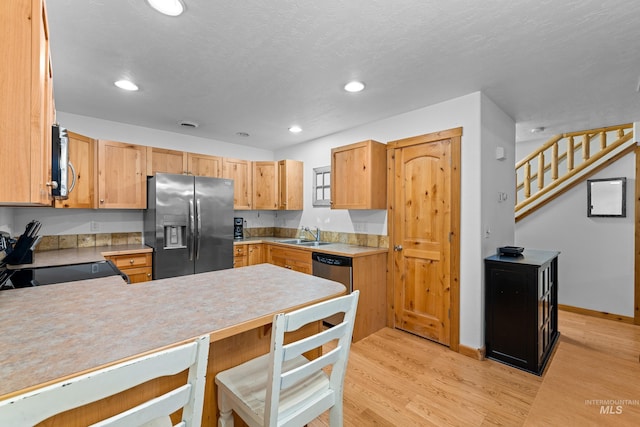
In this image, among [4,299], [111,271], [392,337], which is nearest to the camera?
[4,299]

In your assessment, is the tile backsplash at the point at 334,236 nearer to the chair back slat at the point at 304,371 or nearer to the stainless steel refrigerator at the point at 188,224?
the stainless steel refrigerator at the point at 188,224

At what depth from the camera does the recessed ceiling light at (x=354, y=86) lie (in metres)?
2.55

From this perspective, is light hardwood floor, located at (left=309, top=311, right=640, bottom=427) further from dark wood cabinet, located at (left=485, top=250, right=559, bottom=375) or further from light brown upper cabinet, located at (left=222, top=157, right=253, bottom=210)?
light brown upper cabinet, located at (left=222, top=157, right=253, bottom=210)

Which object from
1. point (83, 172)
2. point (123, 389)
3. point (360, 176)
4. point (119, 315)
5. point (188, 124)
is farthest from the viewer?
point (188, 124)

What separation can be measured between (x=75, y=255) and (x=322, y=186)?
10.1 feet

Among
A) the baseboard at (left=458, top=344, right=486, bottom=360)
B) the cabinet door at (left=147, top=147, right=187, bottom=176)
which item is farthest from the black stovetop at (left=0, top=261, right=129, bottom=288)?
the baseboard at (left=458, top=344, right=486, bottom=360)

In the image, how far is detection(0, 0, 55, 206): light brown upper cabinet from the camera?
86 cm

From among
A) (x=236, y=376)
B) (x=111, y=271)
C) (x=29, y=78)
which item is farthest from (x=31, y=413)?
(x=111, y=271)

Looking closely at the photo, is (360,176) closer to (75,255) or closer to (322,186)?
(322,186)

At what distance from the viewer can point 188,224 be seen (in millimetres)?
3486

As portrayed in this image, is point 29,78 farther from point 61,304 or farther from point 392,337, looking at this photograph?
point 392,337

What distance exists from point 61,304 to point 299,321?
116 cm

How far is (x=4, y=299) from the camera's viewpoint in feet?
4.58

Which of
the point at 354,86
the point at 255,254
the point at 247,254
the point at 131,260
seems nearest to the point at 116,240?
Result: the point at 131,260
